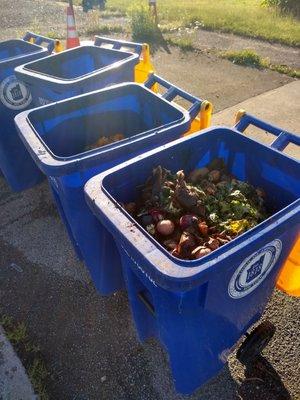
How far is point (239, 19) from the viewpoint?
8.24m

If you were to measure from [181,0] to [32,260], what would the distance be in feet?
37.1

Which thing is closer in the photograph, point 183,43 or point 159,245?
point 159,245

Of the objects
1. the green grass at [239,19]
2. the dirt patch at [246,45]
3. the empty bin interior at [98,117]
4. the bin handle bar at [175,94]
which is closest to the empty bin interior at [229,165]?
the empty bin interior at [98,117]

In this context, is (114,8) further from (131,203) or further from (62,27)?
(131,203)

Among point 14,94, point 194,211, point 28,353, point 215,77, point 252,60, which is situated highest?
point 194,211

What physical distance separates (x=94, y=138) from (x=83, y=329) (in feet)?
4.34

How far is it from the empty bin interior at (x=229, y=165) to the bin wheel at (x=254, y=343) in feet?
2.37

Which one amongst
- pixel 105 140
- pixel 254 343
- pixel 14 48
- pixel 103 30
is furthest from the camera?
pixel 103 30

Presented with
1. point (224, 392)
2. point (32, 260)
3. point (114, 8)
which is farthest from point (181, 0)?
point (224, 392)

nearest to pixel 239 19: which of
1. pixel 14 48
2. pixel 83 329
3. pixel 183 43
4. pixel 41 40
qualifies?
pixel 183 43

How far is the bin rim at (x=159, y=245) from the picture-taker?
117 cm

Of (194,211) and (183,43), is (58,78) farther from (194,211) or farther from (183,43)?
(183,43)

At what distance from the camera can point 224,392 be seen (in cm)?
208

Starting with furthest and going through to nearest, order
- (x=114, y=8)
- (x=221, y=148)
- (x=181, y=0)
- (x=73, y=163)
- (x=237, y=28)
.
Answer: (x=181, y=0)
(x=114, y=8)
(x=237, y=28)
(x=221, y=148)
(x=73, y=163)
